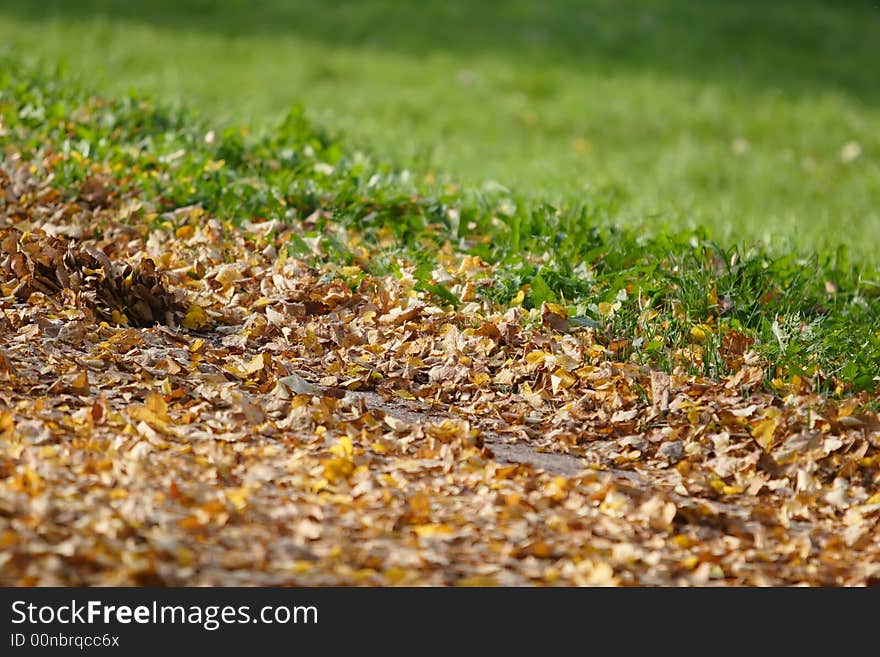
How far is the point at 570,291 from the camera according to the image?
4719 mm

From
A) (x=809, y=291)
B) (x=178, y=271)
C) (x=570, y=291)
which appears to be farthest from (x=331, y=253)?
(x=809, y=291)

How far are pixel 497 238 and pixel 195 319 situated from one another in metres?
1.72

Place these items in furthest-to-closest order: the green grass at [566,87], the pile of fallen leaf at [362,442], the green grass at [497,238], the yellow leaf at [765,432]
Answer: the green grass at [566,87] < the green grass at [497,238] < the yellow leaf at [765,432] < the pile of fallen leaf at [362,442]

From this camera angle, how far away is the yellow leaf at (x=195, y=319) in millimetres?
4305

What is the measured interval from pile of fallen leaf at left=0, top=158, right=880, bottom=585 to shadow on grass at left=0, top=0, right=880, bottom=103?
6.83 metres

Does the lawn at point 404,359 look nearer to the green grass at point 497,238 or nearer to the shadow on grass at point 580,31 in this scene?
the green grass at point 497,238

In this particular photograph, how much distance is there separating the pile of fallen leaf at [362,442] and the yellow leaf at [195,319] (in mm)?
11

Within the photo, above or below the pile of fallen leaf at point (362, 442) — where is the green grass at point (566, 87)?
above

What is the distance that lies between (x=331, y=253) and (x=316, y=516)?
221 centimetres

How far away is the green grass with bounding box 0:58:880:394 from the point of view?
4285 millimetres

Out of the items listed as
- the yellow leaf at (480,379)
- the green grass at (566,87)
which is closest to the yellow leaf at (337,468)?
the yellow leaf at (480,379)

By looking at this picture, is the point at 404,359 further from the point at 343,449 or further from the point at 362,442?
the point at 343,449

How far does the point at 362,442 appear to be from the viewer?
3.55 m

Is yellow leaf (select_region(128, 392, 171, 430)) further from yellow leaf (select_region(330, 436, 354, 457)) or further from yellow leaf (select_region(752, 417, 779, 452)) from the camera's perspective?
yellow leaf (select_region(752, 417, 779, 452))
